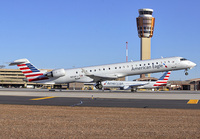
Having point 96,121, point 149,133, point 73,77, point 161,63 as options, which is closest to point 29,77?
point 73,77

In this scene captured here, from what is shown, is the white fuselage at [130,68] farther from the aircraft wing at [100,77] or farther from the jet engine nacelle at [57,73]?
the jet engine nacelle at [57,73]

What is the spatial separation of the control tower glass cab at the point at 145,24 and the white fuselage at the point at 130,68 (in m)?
147

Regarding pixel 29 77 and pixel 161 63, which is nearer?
pixel 161 63

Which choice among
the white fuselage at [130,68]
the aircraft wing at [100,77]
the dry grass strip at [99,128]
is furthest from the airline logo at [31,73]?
the dry grass strip at [99,128]

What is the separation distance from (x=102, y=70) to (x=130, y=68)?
4640mm

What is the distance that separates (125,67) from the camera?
155 feet

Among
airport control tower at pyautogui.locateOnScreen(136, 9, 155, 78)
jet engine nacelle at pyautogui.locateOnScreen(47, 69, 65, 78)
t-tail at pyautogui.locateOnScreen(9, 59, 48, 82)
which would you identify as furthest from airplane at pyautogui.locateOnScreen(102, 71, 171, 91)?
airport control tower at pyautogui.locateOnScreen(136, 9, 155, 78)

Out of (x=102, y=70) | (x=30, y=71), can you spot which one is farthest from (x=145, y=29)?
(x=30, y=71)

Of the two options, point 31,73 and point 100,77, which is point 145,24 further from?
point 31,73

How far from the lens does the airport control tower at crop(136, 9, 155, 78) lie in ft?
626

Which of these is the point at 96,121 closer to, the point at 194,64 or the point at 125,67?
the point at 125,67

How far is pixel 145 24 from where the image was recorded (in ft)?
633

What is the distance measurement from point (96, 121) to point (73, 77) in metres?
36.2

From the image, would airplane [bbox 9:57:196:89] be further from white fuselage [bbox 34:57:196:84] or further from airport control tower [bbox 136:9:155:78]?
airport control tower [bbox 136:9:155:78]
